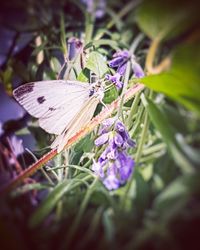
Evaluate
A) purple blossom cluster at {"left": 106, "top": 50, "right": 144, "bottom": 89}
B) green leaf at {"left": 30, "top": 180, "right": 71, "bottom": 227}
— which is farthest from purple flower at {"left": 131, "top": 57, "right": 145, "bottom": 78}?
green leaf at {"left": 30, "top": 180, "right": 71, "bottom": 227}

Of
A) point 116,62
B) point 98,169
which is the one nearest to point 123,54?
point 116,62

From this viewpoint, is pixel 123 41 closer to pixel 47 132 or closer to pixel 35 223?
pixel 47 132

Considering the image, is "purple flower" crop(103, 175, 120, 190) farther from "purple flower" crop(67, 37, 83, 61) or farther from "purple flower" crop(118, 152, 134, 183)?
"purple flower" crop(67, 37, 83, 61)

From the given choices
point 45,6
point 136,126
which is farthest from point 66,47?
point 136,126

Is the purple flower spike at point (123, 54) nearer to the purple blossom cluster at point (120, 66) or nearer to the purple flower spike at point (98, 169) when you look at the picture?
the purple blossom cluster at point (120, 66)

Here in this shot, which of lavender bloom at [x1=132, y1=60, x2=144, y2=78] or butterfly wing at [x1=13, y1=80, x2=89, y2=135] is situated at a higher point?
butterfly wing at [x1=13, y1=80, x2=89, y2=135]

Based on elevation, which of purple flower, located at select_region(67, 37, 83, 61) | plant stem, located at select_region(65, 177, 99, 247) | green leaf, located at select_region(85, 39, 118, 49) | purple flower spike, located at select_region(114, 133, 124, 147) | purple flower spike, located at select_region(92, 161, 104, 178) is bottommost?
plant stem, located at select_region(65, 177, 99, 247)
